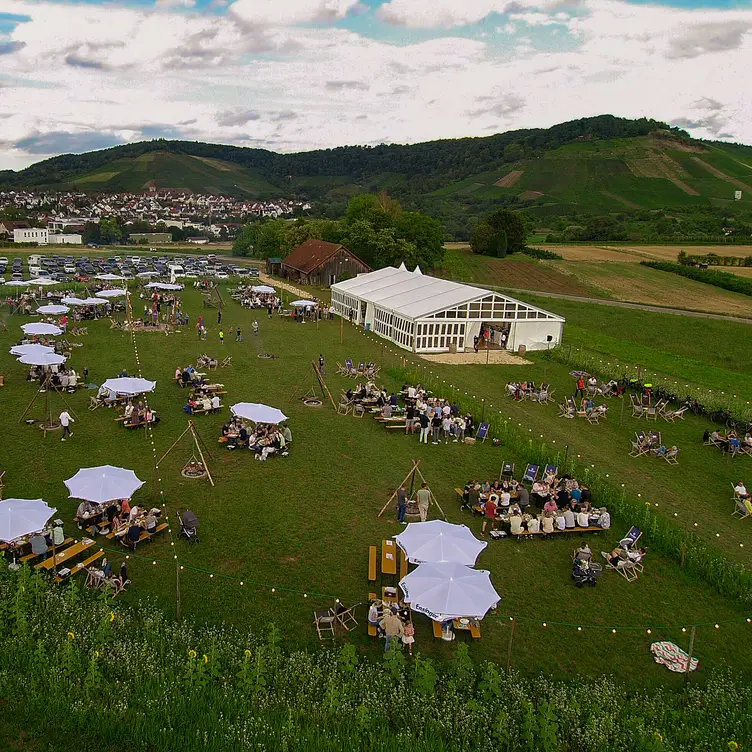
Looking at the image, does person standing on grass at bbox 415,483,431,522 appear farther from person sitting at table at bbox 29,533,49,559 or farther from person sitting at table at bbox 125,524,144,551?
person sitting at table at bbox 29,533,49,559

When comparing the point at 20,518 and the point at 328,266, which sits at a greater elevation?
the point at 328,266

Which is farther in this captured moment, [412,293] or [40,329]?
[412,293]

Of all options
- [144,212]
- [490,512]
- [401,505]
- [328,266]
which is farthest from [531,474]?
[144,212]

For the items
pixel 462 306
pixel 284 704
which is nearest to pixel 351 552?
pixel 284 704

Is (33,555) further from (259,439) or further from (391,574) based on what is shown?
(259,439)

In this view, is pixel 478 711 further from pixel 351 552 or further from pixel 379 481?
pixel 379 481

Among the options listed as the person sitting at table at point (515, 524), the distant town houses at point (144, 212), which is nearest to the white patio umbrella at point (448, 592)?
the person sitting at table at point (515, 524)
